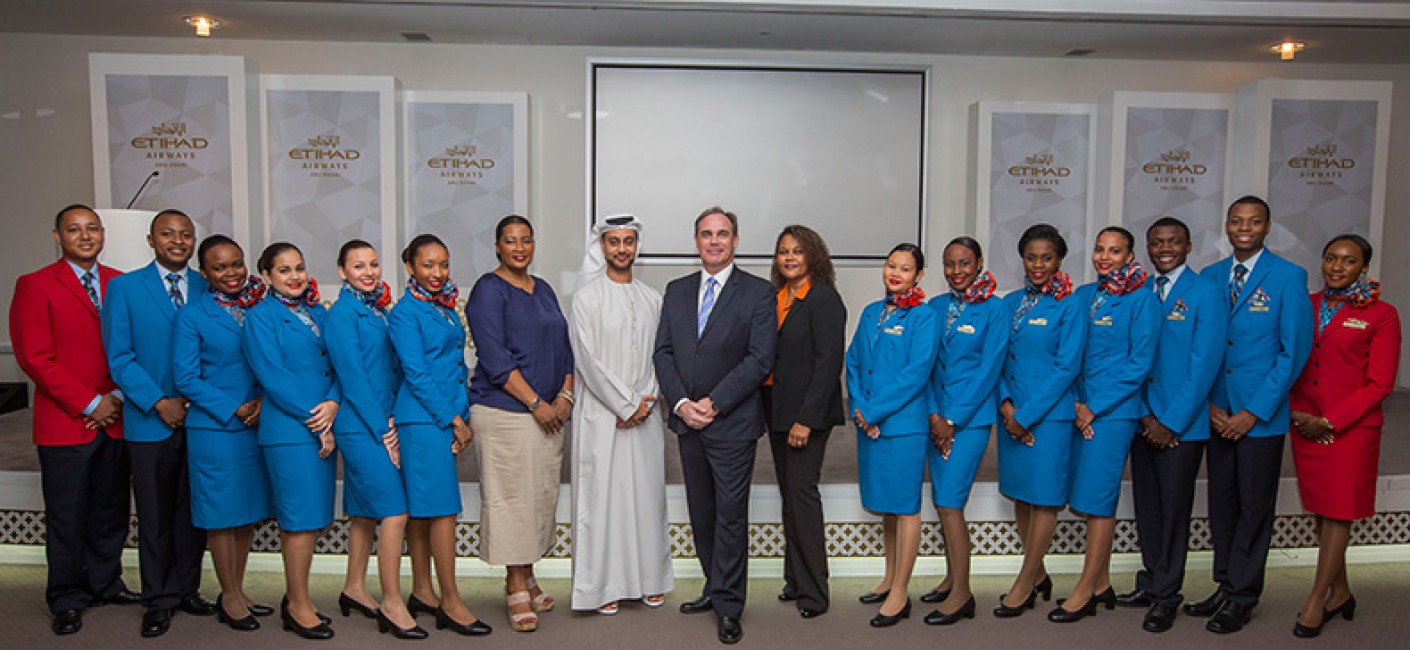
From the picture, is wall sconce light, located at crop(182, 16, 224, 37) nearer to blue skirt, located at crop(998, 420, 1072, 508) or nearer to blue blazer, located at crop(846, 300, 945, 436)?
blue blazer, located at crop(846, 300, 945, 436)

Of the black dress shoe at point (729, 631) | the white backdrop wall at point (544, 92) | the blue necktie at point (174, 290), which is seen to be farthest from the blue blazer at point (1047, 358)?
the white backdrop wall at point (544, 92)

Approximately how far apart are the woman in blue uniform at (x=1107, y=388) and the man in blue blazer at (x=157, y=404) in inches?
133

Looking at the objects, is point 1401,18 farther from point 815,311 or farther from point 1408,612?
point 815,311

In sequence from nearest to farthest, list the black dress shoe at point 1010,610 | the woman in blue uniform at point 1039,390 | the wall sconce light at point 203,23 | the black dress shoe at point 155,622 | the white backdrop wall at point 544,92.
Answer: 1. the black dress shoe at point 155,622
2. the woman in blue uniform at point 1039,390
3. the black dress shoe at point 1010,610
4. the wall sconce light at point 203,23
5. the white backdrop wall at point 544,92

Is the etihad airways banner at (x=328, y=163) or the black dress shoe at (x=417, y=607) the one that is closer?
the black dress shoe at (x=417, y=607)

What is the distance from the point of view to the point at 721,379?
3529mm

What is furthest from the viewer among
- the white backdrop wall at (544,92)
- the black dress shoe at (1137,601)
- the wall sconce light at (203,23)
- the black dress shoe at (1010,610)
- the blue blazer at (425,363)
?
the white backdrop wall at (544,92)

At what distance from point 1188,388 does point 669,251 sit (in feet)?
15.2

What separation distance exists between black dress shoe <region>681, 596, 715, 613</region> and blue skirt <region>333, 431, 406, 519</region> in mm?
1159

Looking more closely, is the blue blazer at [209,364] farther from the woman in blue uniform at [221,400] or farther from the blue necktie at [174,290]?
the blue necktie at [174,290]

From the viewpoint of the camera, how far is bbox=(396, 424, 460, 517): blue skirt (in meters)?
3.43

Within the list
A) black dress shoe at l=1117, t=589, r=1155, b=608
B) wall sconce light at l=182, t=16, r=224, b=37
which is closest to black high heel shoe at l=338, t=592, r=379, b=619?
black dress shoe at l=1117, t=589, r=1155, b=608

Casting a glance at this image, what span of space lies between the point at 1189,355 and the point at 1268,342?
30cm

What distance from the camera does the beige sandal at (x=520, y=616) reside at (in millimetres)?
3553
